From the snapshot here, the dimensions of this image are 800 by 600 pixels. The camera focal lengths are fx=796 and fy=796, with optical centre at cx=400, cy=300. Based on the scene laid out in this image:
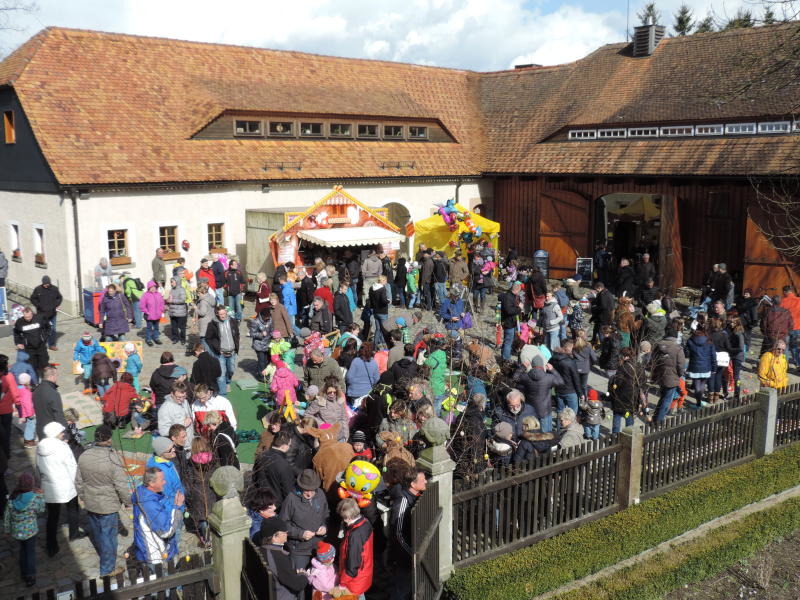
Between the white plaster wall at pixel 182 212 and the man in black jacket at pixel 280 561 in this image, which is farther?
the white plaster wall at pixel 182 212

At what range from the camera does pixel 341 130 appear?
26.0 metres

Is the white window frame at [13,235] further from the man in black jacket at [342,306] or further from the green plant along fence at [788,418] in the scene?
the green plant along fence at [788,418]

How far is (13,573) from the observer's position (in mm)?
8367

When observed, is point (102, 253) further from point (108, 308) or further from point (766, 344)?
point (766, 344)

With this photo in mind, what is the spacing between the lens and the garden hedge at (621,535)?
26.2 feet

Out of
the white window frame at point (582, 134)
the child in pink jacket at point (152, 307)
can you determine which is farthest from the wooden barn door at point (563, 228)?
the child in pink jacket at point (152, 307)

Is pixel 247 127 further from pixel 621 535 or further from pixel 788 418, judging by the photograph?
pixel 621 535

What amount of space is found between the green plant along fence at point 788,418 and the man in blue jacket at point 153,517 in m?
8.67

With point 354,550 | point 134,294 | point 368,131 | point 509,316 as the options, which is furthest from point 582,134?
point 354,550

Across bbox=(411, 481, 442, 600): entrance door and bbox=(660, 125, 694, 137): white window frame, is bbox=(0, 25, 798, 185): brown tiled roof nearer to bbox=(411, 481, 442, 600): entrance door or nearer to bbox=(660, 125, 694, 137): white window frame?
bbox=(660, 125, 694, 137): white window frame

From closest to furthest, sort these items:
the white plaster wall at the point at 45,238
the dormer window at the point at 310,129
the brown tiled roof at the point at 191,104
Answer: the white plaster wall at the point at 45,238 < the brown tiled roof at the point at 191,104 < the dormer window at the point at 310,129

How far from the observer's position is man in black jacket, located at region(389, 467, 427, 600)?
754 centimetres

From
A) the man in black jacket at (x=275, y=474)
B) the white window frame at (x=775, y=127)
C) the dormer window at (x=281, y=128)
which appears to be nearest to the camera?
the man in black jacket at (x=275, y=474)

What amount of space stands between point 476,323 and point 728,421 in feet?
30.4
